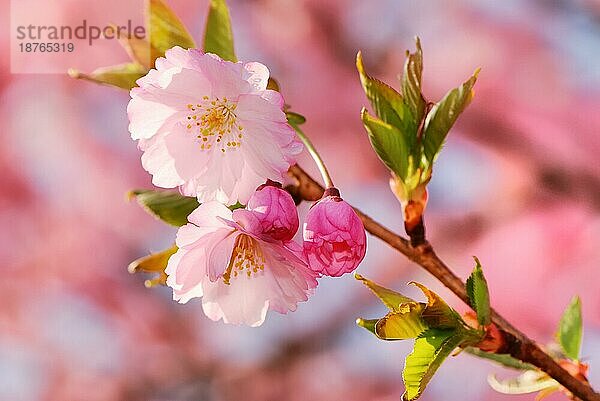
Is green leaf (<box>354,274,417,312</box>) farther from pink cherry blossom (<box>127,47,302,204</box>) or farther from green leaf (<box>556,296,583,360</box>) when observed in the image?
green leaf (<box>556,296,583,360</box>)

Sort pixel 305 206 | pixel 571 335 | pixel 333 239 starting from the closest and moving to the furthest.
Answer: pixel 333 239 < pixel 571 335 < pixel 305 206

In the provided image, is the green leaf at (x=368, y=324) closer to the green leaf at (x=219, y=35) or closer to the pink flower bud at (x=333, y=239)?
the pink flower bud at (x=333, y=239)

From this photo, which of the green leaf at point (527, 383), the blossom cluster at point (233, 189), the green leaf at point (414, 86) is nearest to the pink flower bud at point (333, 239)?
the blossom cluster at point (233, 189)

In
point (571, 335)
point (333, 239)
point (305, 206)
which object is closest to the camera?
point (333, 239)

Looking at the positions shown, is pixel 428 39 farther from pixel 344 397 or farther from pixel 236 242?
pixel 236 242

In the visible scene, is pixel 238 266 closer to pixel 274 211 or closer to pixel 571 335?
pixel 274 211

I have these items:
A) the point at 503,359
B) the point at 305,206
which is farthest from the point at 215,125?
the point at 305,206

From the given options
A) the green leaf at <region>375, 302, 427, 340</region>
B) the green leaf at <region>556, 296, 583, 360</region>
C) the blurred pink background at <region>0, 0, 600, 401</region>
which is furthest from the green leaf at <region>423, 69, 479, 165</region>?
the blurred pink background at <region>0, 0, 600, 401</region>
